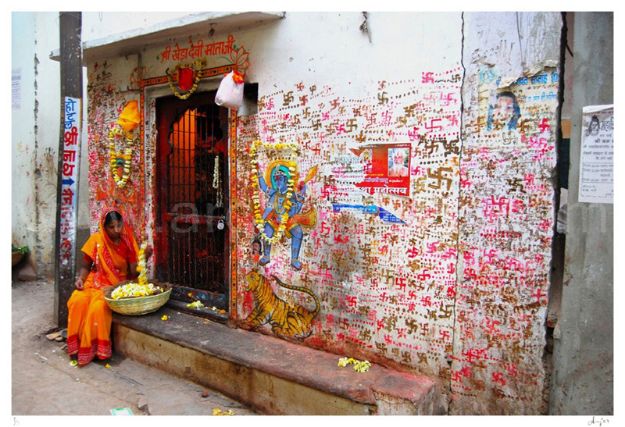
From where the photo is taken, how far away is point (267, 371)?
350 cm

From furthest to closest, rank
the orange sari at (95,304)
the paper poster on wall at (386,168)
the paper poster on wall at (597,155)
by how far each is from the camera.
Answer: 1. the orange sari at (95,304)
2. the paper poster on wall at (386,168)
3. the paper poster on wall at (597,155)

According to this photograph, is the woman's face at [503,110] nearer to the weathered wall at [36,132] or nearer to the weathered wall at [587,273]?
the weathered wall at [587,273]

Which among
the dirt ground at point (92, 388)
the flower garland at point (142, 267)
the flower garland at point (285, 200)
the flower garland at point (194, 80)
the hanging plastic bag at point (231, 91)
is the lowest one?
the dirt ground at point (92, 388)

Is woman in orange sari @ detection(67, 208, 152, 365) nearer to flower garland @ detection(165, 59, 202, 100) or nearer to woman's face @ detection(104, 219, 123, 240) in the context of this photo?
woman's face @ detection(104, 219, 123, 240)

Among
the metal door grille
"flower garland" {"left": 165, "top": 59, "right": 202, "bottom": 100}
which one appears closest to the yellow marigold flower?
the metal door grille

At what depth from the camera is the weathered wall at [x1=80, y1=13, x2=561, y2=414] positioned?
2898 millimetres

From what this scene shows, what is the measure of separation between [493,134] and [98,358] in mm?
4311

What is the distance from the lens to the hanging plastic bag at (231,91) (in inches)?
153

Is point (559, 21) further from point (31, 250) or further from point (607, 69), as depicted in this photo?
point (31, 250)

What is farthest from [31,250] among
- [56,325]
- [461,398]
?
[461,398]

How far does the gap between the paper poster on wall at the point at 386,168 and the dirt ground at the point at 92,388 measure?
217 cm

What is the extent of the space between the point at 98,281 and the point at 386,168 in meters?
3.45

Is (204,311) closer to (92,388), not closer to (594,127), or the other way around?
(92,388)

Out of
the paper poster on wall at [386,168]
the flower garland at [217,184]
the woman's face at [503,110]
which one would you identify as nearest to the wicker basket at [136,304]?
the flower garland at [217,184]
